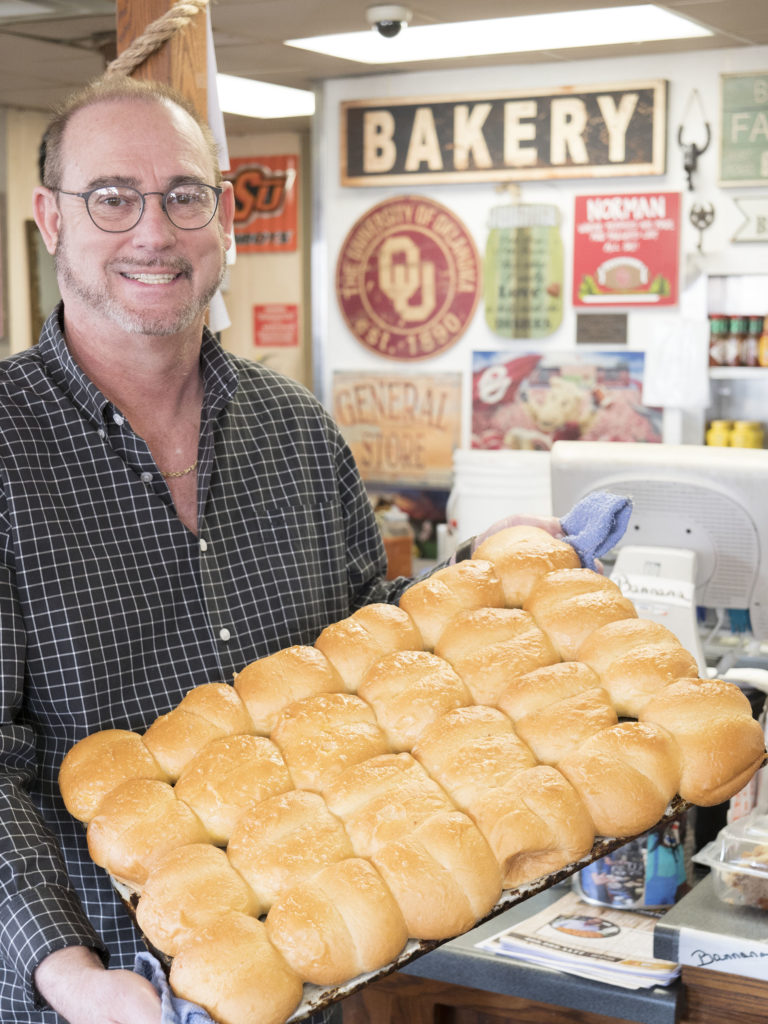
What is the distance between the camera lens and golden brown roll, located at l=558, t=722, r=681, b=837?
→ 118 cm

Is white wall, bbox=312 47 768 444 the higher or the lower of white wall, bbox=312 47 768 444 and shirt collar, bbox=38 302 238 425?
the higher

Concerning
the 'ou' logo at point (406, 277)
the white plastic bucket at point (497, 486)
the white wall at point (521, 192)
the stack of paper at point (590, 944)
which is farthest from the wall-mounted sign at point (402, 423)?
the stack of paper at point (590, 944)

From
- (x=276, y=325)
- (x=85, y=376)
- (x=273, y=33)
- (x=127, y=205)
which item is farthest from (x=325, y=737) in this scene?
(x=276, y=325)

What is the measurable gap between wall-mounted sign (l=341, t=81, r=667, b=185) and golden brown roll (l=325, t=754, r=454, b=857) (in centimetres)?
420

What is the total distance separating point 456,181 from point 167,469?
403 centimetres

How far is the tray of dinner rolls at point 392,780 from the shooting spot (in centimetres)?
105

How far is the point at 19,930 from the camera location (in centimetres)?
117

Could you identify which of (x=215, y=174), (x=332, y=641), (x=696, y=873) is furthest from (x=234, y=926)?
(x=696, y=873)

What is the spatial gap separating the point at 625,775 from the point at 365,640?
364 millimetres

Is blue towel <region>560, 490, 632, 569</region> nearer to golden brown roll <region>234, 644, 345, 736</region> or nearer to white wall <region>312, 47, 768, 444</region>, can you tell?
golden brown roll <region>234, 644, 345, 736</region>

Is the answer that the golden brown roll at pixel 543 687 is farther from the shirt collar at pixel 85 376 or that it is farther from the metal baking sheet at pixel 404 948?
the shirt collar at pixel 85 376

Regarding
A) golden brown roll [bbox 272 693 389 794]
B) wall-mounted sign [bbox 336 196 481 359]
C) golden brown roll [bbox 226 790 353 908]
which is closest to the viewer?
golden brown roll [bbox 226 790 353 908]

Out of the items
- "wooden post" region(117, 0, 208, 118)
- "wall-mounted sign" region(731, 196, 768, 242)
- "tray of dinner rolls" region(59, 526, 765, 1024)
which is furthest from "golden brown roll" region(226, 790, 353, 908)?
"wall-mounted sign" region(731, 196, 768, 242)

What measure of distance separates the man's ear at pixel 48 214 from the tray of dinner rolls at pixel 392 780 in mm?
644
